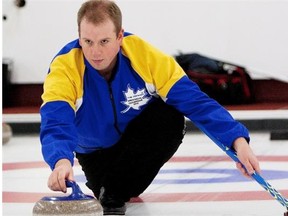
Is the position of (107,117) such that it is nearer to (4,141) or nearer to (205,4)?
(4,141)

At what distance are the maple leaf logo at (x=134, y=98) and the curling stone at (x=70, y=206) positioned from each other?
1.99 ft

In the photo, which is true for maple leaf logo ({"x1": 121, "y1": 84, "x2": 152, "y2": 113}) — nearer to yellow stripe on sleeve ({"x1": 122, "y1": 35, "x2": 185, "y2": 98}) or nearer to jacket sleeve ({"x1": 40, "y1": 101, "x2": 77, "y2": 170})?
yellow stripe on sleeve ({"x1": 122, "y1": 35, "x2": 185, "y2": 98})

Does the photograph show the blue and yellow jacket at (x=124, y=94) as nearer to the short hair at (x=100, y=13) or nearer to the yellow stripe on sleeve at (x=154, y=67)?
the yellow stripe on sleeve at (x=154, y=67)

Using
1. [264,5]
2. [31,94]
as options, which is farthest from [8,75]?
[264,5]

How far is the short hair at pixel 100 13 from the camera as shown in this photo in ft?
6.84

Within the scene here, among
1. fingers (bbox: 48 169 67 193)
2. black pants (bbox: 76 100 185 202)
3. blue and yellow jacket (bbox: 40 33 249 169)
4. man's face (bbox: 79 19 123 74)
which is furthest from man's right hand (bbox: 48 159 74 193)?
black pants (bbox: 76 100 185 202)

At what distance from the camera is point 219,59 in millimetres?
6203

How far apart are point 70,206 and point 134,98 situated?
2.31 ft

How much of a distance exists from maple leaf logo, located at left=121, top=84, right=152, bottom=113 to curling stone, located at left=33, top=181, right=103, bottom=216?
607 mm

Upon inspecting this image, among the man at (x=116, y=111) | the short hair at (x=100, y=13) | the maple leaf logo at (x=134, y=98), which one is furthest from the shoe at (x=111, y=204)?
the short hair at (x=100, y=13)

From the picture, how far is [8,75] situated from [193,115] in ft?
14.3

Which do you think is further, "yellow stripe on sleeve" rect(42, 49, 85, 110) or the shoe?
the shoe

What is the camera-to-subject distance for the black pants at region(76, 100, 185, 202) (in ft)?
8.14

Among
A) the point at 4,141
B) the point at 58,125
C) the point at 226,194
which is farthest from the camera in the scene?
the point at 4,141
